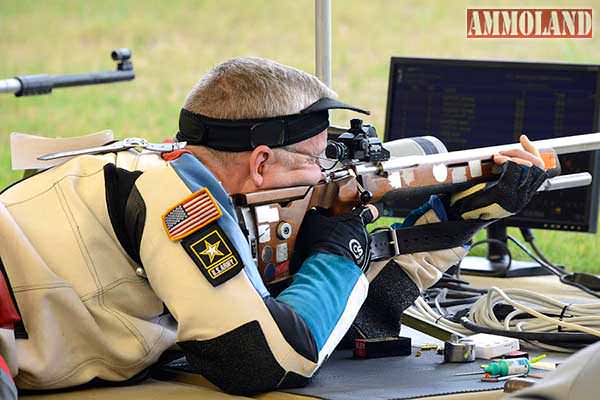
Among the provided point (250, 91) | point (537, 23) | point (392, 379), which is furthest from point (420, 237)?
point (537, 23)

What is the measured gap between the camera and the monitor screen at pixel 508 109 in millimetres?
3592

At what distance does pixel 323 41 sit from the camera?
360 centimetres

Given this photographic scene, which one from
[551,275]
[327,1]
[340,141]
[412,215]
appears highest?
[327,1]

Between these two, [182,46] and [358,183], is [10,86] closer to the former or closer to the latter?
[358,183]

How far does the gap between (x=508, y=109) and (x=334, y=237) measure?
1.27 m

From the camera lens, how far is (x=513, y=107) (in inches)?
146

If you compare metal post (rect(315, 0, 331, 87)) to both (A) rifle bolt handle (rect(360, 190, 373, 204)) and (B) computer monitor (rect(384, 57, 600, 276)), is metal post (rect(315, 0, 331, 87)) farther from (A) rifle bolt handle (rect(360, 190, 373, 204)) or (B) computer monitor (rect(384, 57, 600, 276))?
(A) rifle bolt handle (rect(360, 190, 373, 204))

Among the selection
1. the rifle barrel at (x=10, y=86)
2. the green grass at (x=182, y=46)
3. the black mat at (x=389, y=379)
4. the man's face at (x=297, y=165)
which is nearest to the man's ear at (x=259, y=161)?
the man's face at (x=297, y=165)

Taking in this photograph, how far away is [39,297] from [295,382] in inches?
19.6

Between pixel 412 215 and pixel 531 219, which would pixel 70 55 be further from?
pixel 412 215

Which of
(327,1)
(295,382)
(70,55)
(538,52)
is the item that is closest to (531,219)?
(327,1)

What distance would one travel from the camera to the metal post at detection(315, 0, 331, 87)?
3562 millimetres

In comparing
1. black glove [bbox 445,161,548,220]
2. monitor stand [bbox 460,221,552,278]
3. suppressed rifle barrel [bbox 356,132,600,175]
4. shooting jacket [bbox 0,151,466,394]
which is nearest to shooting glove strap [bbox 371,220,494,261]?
black glove [bbox 445,161,548,220]

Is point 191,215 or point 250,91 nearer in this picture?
point 191,215
